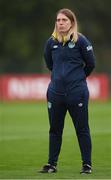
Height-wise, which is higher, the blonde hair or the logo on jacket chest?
the blonde hair

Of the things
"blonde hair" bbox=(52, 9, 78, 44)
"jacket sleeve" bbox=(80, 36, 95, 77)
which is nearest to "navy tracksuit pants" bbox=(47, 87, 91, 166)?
"jacket sleeve" bbox=(80, 36, 95, 77)

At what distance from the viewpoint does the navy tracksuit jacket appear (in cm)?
1205

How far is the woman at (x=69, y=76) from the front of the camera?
1202 cm

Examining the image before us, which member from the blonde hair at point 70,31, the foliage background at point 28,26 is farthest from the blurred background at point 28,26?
the blonde hair at point 70,31

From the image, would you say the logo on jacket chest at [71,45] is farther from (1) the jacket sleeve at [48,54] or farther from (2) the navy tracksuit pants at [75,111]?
(2) the navy tracksuit pants at [75,111]

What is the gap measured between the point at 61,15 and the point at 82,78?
0.88 metres

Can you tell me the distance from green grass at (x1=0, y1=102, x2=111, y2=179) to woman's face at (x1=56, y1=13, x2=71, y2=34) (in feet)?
6.22

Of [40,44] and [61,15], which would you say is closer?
[61,15]

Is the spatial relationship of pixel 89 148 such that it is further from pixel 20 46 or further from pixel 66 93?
pixel 20 46

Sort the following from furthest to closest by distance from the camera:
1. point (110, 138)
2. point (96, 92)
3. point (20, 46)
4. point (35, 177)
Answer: point (20, 46), point (96, 92), point (110, 138), point (35, 177)

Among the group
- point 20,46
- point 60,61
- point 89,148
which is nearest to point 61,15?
point 60,61

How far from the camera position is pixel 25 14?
52.2 meters

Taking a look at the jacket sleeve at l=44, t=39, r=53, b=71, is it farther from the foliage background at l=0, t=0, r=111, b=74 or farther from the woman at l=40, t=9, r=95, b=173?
the foliage background at l=0, t=0, r=111, b=74

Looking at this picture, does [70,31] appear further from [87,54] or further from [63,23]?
[87,54]
